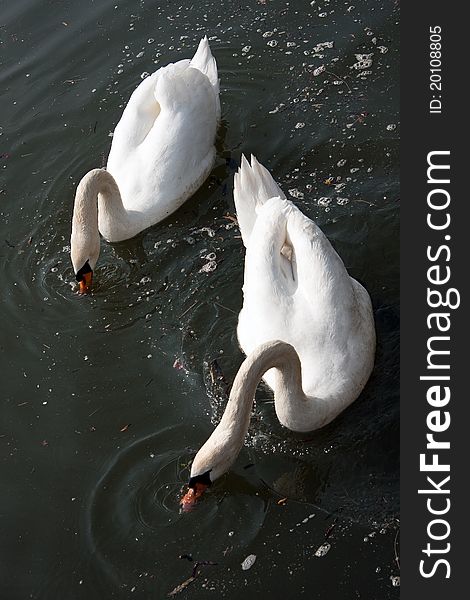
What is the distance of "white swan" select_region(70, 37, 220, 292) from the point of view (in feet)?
28.1

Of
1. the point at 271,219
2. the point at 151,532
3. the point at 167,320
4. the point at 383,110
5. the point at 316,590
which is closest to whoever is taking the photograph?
the point at 316,590

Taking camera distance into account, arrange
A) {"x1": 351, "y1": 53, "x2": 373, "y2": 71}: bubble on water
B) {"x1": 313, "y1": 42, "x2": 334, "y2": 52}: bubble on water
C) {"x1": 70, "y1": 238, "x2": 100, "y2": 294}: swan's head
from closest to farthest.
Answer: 1. {"x1": 70, "y1": 238, "x2": 100, "y2": 294}: swan's head
2. {"x1": 351, "y1": 53, "x2": 373, "y2": 71}: bubble on water
3. {"x1": 313, "y1": 42, "x2": 334, "y2": 52}: bubble on water

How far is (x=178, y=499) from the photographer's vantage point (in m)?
6.47

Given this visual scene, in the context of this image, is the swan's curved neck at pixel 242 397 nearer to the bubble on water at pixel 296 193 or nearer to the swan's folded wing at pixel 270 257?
the swan's folded wing at pixel 270 257

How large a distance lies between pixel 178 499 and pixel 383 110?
4.63 metres

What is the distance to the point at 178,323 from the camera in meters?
7.77

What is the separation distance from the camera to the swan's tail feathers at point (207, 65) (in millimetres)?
9414

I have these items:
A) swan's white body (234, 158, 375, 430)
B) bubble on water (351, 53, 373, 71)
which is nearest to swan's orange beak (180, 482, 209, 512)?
swan's white body (234, 158, 375, 430)

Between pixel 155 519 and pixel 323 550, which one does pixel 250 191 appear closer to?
pixel 155 519

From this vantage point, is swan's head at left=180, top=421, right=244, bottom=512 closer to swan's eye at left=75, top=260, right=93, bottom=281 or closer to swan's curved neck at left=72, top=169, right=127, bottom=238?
swan's eye at left=75, top=260, right=93, bottom=281

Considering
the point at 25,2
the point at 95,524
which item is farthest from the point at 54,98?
the point at 95,524

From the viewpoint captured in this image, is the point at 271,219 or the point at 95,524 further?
the point at 271,219

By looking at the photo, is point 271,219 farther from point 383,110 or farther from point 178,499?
point 383,110

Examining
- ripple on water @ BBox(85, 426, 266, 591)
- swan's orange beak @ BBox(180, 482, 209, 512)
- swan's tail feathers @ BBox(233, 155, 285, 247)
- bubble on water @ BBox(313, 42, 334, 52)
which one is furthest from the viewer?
bubble on water @ BBox(313, 42, 334, 52)
